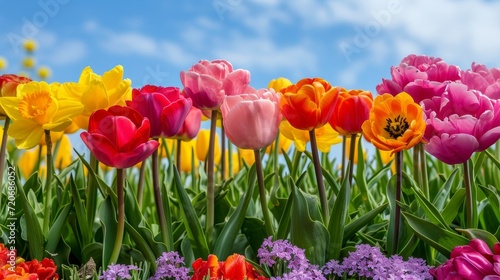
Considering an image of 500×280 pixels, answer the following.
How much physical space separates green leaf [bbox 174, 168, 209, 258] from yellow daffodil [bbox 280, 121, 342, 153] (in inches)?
18.0

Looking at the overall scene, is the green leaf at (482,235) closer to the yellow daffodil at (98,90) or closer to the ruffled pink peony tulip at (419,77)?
the ruffled pink peony tulip at (419,77)

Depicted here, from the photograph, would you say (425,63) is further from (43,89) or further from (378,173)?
(43,89)

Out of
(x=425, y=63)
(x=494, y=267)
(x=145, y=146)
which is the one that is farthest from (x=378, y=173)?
(x=145, y=146)

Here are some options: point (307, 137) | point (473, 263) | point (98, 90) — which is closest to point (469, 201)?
point (473, 263)

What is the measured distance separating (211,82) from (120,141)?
1.10 ft

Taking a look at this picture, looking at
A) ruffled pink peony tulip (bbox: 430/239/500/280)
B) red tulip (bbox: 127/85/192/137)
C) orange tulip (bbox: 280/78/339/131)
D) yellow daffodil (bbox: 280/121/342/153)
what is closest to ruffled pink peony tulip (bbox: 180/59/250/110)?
red tulip (bbox: 127/85/192/137)

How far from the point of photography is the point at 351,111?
1909 millimetres

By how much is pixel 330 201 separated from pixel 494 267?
0.68 metres

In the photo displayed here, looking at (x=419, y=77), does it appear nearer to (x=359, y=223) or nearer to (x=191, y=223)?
(x=359, y=223)

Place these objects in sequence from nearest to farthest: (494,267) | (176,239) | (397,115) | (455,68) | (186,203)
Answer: (494,267) → (397,115) → (186,203) → (455,68) → (176,239)

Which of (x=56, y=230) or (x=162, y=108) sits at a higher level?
(x=162, y=108)

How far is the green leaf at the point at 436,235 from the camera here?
1.72m

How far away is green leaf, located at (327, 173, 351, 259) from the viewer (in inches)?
69.6

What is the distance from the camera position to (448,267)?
1646 millimetres
